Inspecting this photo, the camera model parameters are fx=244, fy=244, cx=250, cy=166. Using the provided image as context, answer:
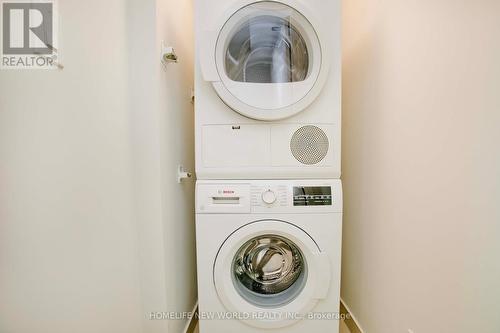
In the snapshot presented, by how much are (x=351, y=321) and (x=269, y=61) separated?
4.91 ft

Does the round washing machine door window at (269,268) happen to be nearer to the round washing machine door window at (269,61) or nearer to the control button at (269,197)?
the control button at (269,197)

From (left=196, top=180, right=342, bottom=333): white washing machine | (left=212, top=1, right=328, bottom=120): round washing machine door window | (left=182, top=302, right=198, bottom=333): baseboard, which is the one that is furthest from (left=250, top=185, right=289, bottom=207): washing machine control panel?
(left=182, top=302, right=198, bottom=333): baseboard

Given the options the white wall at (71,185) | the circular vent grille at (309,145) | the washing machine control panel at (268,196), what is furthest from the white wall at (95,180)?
the circular vent grille at (309,145)

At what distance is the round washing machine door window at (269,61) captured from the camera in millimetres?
1068

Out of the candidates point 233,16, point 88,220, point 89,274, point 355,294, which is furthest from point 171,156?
point 355,294

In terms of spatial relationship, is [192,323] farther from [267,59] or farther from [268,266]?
[267,59]

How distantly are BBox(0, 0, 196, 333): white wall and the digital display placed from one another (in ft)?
1.98

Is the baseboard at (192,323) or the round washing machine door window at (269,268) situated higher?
the round washing machine door window at (269,268)

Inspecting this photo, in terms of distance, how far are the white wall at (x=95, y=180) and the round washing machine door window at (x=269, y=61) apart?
0.30 m

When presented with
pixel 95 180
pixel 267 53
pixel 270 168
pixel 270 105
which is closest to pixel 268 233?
pixel 270 168

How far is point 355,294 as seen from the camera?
55.0 inches

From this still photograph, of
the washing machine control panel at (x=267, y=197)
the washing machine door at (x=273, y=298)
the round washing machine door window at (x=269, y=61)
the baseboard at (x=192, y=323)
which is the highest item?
the round washing machine door window at (x=269, y=61)

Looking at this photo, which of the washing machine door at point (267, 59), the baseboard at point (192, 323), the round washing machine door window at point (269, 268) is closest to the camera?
the washing machine door at point (267, 59)

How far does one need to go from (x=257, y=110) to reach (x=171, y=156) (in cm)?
47
